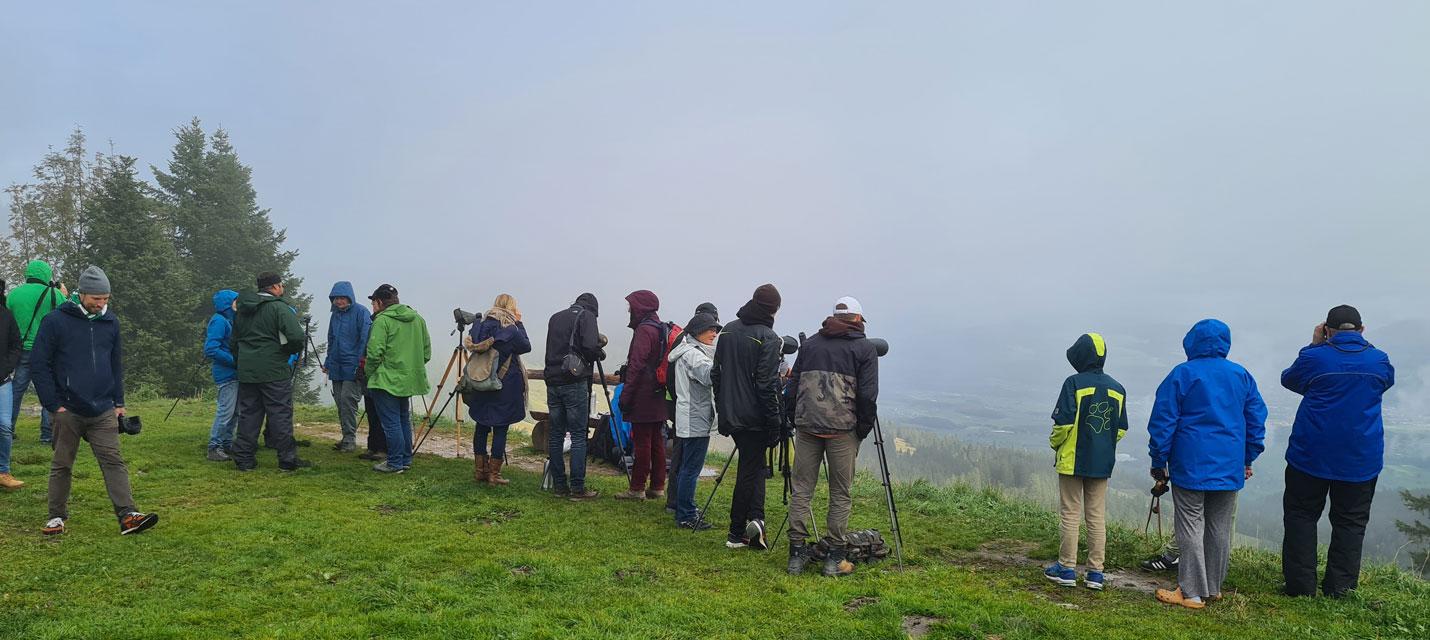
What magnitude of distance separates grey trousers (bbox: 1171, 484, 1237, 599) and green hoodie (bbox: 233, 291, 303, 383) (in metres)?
10.1

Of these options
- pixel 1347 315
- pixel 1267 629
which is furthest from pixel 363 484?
pixel 1347 315

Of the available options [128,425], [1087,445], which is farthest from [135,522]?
[1087,445]

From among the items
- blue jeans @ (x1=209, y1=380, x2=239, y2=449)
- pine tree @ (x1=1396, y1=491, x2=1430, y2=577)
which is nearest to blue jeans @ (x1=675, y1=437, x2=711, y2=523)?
blue jeans @ (x1=209, y1=380, x2=239, y2=449)

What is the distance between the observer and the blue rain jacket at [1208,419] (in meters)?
5.99

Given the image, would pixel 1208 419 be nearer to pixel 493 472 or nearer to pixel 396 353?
pixel 493 472

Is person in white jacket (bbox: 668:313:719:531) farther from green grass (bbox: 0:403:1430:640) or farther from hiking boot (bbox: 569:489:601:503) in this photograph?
hiking boot (bbox: 569:489:601:503)

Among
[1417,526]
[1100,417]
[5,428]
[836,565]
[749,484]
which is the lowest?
[1417,526]

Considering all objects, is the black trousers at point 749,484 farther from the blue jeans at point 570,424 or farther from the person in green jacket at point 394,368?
the person in green jacket at point 394,368

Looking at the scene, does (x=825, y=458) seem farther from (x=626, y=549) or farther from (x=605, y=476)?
(x=605, y=476)

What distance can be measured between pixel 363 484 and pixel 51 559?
3.43 meters

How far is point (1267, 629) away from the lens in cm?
532

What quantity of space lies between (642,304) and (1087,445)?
5.00m

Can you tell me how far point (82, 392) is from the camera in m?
6.29

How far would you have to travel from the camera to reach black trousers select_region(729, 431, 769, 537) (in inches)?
281
